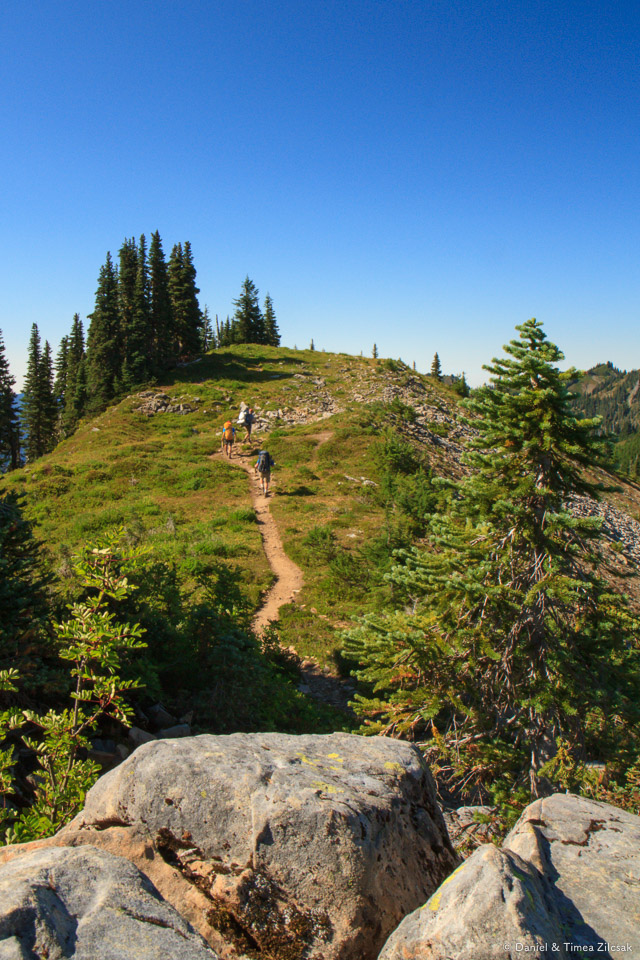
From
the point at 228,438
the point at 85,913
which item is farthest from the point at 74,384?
the point at 85,913

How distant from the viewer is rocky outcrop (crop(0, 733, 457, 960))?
2967 millimetres

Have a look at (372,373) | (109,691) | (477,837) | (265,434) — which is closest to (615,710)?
(477,837)

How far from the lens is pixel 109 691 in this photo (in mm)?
4109

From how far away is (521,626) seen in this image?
632 cm

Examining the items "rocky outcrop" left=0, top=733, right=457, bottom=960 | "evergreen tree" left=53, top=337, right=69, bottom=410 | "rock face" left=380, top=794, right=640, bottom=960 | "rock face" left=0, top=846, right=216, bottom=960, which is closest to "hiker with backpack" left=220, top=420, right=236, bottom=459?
"rocky outcrop" left=0, top=733, right=457, bottom=960

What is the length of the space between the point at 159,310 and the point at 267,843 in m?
57.0

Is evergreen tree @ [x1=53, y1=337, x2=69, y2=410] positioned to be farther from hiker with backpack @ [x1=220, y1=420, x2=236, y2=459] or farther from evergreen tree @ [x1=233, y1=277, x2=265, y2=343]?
hiker with backpack @ [x1=220, y1=420, x2=236, y2=459]

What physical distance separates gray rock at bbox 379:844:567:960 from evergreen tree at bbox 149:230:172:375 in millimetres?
53489

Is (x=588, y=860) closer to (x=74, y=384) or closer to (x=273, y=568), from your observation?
(x=273, y=568)

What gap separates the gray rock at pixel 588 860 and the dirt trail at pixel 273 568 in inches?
262

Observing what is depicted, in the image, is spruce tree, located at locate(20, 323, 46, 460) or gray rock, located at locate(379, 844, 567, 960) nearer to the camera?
gray rock, located at locate(379, 844, 567, 960)

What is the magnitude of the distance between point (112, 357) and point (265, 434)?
26923mm

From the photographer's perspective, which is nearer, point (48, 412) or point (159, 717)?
point (159, 717)

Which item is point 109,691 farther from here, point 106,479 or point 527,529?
point 106,479
